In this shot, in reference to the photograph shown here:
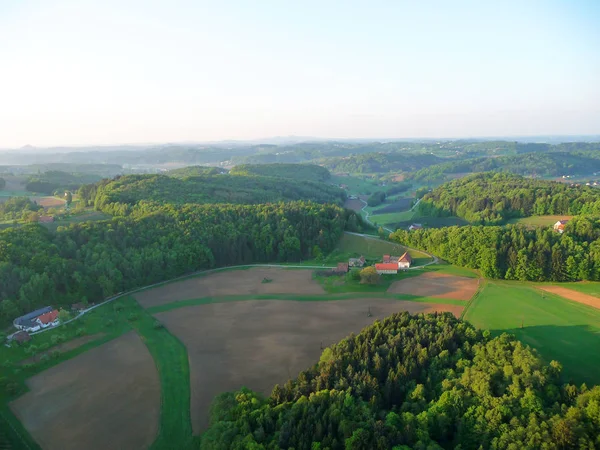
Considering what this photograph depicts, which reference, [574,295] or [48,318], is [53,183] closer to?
[48,318]

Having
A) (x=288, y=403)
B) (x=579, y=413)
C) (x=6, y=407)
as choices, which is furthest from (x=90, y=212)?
(x=579, y=413)

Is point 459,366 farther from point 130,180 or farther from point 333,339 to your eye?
point 130,180

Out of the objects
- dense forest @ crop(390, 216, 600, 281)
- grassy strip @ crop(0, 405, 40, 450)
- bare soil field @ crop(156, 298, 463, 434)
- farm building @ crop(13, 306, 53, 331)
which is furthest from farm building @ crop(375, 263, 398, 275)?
grassy strip @ crop(0, 405, 40, 450)

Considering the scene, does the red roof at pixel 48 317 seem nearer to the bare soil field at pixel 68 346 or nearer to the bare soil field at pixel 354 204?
the bare soil field at pixel 68 346

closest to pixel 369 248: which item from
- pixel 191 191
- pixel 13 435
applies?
pixel 191 191

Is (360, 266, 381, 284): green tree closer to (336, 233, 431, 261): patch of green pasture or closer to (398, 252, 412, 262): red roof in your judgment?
(398, 252, 412, 262): red roof

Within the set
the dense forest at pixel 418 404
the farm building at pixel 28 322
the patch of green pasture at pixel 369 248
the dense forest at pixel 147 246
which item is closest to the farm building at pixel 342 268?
the patch of green pasture at pixel 369 248
